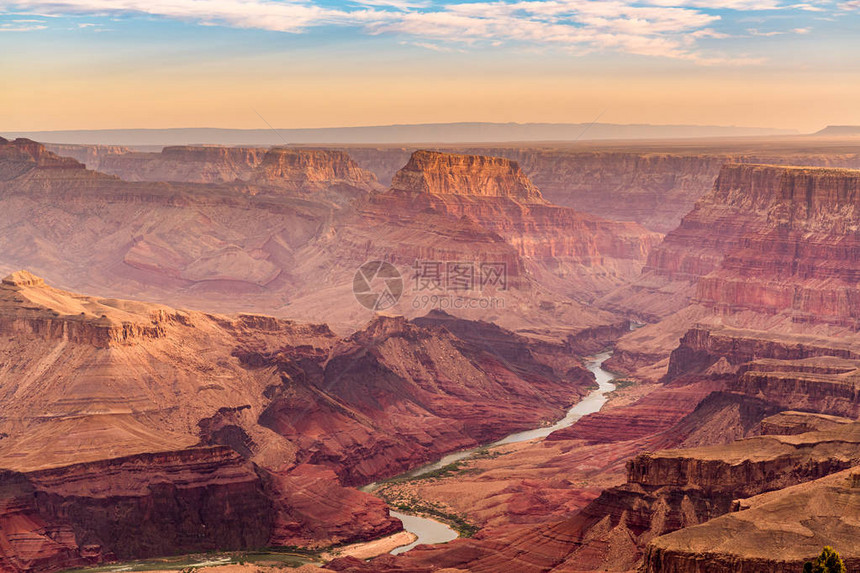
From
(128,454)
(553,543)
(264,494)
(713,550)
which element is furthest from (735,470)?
(128,454)

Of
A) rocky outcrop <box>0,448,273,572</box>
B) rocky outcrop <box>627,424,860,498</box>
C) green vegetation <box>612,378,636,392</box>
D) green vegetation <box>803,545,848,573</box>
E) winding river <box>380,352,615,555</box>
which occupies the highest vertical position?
green vegetation <box>803,545,848,573</box>

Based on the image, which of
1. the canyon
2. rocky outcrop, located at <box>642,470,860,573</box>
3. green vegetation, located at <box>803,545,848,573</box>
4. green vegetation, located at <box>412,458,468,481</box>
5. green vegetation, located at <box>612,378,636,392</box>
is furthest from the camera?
green vegetation, located at <box>612,378,636,392</box>

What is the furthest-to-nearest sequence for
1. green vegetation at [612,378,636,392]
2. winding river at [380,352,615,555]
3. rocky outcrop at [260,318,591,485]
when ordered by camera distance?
green vegetation at [612,378,636,392]
rocky outcrop at [260,318,591,485]
winding river at [380,352,615,555]

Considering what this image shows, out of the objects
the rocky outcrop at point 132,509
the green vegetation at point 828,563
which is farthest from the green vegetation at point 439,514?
the green vegetation at point 828,563

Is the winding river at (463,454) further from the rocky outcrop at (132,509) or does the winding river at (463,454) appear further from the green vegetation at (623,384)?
the rocky outcrop at (132,509)

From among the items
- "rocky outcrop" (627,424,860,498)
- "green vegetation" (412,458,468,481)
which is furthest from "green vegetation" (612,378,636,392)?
"rocky outcrop" (627,424,860,498)

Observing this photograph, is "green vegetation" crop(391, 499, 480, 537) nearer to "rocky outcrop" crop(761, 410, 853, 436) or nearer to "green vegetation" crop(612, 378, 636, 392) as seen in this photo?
"rocky outcrop" crop(761, 410, 853, 436)

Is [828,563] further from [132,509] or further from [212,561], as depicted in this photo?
[132,509]
